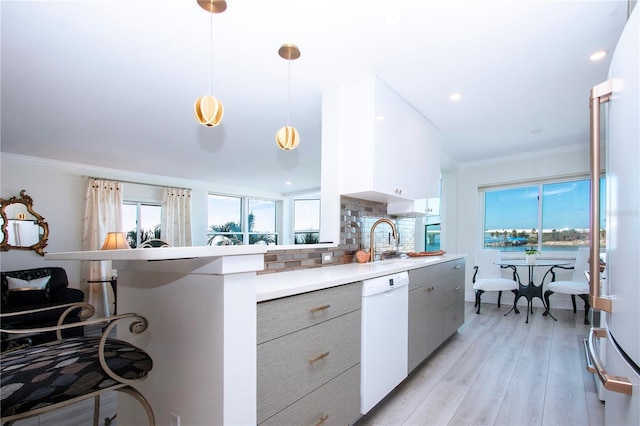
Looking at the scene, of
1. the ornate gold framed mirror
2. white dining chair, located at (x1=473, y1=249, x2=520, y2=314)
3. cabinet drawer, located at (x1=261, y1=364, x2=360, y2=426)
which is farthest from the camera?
the ornate gold framed mirror

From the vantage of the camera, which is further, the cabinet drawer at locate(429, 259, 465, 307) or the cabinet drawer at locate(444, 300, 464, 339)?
the cabinet drawer at locate(444, 300, 464, 339)

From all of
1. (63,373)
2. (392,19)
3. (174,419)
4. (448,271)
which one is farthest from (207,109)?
(448,271)

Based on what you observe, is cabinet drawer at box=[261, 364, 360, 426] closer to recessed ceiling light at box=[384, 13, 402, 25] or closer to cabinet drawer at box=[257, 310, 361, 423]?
cabinet drawer at box=[257, 310, 361, 423]

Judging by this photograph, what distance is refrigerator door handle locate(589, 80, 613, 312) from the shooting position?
0.98 m

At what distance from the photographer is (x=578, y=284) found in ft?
12.7

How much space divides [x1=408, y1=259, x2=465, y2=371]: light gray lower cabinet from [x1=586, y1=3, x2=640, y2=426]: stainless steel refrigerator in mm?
1259

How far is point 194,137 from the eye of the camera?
4.07 metres

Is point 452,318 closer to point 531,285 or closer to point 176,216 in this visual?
point 531,285

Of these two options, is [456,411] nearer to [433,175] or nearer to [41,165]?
[433,175]

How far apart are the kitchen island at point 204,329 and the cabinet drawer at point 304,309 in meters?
0.05

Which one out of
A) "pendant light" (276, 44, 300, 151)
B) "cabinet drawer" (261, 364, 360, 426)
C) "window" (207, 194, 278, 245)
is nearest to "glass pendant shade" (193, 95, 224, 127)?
"pendant light" (276, 44, 300, 151)

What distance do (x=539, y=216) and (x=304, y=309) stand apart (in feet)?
16.4

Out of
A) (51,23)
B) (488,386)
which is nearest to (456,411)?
(488,386)

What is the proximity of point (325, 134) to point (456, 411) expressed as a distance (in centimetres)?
224
